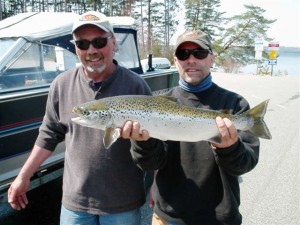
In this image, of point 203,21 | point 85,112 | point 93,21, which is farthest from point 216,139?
point 203,21

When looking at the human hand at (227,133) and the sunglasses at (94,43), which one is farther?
the sunglasses at (94,43)

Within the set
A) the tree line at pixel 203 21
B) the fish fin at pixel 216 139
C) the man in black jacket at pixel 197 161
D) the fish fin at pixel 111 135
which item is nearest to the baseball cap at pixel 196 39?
the man in black jacket at pixel 197 161

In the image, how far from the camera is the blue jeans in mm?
2490

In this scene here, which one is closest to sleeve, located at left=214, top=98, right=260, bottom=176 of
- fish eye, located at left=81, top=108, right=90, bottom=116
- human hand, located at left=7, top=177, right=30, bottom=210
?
fish eye, located at left=81, top=108, right=90, bottom=116

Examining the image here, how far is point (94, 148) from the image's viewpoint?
2.46 meters

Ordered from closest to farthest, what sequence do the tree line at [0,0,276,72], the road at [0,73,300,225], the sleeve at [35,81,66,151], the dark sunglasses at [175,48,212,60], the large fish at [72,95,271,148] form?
the large fish at [72,95,271,148], the dark sunglasses at [175,48,212,60], the sleeve at [35,81,66,151], the road at [0,73,300,225], the tree line at [0,0,276,72]

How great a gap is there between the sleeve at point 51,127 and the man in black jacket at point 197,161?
0.77 m

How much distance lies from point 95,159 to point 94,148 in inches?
3.3

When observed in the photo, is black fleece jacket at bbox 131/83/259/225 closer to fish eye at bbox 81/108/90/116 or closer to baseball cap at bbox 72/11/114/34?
fish eye at bbox 81/108/90/116

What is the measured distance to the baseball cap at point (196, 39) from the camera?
242 cm

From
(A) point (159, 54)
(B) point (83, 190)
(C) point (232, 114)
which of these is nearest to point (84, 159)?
(B) point (83, 190)

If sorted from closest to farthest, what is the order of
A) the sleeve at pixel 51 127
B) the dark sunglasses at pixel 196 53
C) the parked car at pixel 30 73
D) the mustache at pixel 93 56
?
the dark sunglasses at pixel 196 53, the mustache at pixel 93 56, the sleeve at pixel 51 127, the parked car at pixel 30 73

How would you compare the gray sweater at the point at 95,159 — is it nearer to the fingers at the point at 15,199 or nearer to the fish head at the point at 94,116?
the fish head at the point at 94,116

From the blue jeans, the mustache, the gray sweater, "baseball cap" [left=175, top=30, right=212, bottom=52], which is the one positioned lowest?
the blue jeans
